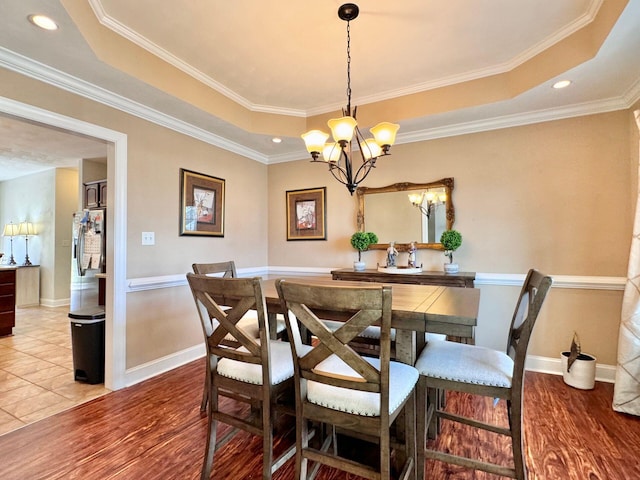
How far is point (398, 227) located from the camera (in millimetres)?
3551

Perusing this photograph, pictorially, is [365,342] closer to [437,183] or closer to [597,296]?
[437,183]

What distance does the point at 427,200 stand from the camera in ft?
11.2

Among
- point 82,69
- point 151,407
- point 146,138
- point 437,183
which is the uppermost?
point 82,69

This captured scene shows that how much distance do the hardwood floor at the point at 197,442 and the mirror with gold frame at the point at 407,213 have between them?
1.60 meters

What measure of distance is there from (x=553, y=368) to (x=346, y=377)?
2.68 m

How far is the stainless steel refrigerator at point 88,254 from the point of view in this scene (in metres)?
4.01

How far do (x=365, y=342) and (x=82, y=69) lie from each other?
2776 mm

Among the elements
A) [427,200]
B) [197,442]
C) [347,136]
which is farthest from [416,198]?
[197,442]

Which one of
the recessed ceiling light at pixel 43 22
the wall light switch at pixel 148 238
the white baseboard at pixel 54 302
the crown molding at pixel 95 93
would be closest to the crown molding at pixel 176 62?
the recessed ceiling light at pixel 43 22

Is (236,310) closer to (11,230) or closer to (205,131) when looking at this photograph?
(205,131)

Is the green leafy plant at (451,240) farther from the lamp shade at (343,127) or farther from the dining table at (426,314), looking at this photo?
the lamp shade at (343,127)

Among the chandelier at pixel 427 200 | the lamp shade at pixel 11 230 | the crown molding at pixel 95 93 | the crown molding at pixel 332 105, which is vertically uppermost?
the crown molding at pixel 332 105

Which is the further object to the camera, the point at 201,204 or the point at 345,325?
the point at 201,204

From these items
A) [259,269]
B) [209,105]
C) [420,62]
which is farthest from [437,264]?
[209,105]
